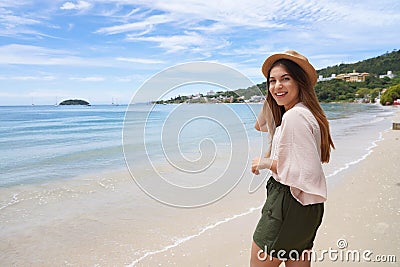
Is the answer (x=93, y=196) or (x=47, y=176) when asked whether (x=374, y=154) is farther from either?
(x=47, y=176)

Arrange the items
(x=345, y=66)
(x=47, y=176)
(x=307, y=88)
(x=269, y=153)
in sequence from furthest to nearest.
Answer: (x=345, y=66) < (x=47, y=176) < (x=269, y=153) < (x=307, y=88)

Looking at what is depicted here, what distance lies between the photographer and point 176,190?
21.3 ft

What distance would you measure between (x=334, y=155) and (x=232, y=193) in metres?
4.97

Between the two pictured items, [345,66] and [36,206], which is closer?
[36,206]

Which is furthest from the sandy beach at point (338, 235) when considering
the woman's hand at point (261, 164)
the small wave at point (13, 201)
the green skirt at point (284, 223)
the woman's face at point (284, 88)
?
the small wave at point (13, 201)

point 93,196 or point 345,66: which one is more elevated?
point 345,66

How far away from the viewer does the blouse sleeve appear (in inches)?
66.4

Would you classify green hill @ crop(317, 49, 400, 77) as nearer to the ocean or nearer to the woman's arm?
the ocean

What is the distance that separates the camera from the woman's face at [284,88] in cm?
191

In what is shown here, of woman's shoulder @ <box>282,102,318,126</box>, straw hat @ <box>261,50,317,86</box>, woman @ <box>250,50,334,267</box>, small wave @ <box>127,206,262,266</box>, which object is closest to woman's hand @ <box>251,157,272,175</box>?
woman @ <box>250,50,334,267</box>

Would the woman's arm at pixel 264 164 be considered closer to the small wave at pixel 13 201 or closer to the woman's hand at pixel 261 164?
the woman's hand at pixel 261 164

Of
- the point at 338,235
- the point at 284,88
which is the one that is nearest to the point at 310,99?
the point at 284,88

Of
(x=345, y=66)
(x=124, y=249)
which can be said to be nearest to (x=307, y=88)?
(x=124, y=249)

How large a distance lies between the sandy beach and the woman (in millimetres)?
1471
